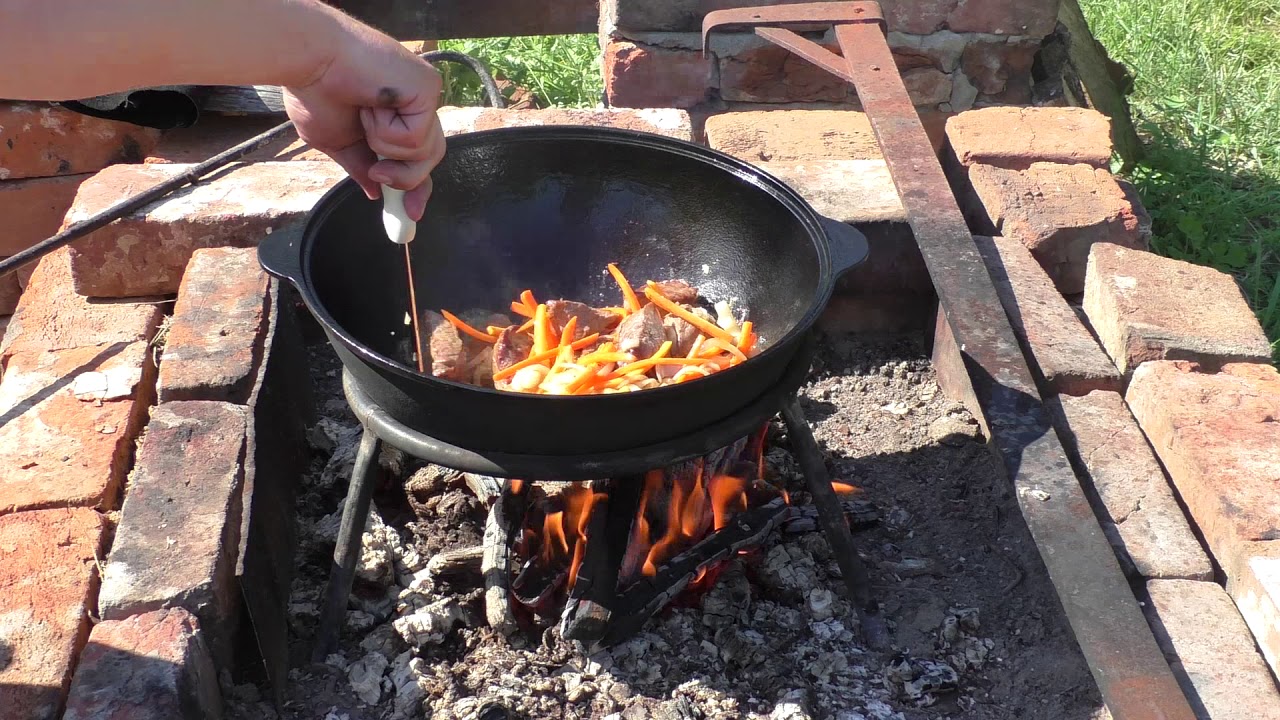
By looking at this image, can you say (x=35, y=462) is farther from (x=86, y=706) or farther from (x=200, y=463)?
(x=86, y=706)

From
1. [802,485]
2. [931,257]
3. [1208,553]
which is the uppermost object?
[931,257]

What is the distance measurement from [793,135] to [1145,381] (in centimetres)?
134

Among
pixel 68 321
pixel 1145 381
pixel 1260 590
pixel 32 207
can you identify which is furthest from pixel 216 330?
pixel 1260 590

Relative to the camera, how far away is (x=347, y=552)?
220cm

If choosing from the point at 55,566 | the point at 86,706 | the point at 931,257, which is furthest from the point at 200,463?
the point at 931,257

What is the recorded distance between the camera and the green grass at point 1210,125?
13.3 ft

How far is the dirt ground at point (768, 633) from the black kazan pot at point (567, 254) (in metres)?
0.48

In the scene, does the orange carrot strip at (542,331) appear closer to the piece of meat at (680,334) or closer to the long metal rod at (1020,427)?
the piece of meat at (680,334)

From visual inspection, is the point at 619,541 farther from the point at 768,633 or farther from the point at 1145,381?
the point at 1145,381

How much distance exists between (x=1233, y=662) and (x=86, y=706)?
6.72ft

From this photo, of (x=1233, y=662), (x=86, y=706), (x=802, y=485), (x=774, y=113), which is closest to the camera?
(x=86, y=706)

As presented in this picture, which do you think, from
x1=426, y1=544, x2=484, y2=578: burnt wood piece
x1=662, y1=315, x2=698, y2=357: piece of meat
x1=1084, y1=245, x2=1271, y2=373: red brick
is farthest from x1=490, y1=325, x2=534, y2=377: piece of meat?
x1=1084, y1=245, x2=1271, y2=373: red brick

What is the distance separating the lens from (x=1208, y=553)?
2.29 m

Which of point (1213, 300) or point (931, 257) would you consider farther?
point (1213, 300)
